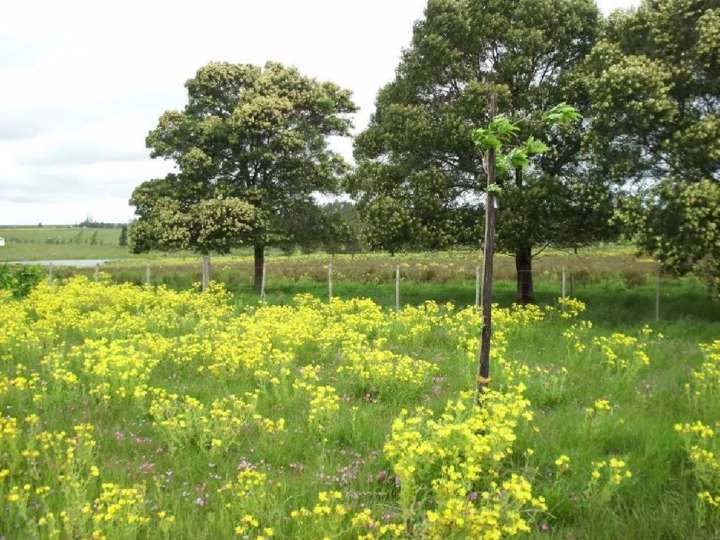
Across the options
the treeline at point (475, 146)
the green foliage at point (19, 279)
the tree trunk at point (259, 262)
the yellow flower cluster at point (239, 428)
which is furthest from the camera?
the tree trunk at point (259, 262)

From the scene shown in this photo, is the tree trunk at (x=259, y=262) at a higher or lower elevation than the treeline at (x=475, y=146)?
lower

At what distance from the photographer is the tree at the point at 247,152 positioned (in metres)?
25.7

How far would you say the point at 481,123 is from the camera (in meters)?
19.2

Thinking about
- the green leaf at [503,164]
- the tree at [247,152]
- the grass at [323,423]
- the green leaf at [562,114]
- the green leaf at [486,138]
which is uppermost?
the tree at [247,152]

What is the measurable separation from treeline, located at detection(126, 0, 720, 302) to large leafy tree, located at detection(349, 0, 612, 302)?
5 centimetres

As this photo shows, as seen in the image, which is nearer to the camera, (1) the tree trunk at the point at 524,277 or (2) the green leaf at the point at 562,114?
(2) the green leaf at the point at 562,114

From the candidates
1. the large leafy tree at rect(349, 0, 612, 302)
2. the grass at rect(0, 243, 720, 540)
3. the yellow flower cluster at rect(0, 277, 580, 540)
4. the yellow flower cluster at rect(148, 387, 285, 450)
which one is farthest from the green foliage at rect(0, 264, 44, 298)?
the yellow flower cluster at rect(148, 387, 285, 450)

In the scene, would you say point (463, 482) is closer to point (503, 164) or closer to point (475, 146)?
point (503, 164)

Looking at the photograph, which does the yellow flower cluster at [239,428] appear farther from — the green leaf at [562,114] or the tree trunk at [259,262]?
the tree trunk at [259,262]

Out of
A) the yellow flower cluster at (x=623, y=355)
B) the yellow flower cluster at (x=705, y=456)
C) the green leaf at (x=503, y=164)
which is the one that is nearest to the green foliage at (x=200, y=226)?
the yellow flower cluster at (x=623, y=355)

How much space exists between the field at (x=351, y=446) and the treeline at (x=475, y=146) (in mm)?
3461

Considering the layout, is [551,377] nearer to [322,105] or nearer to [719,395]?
[719,395]

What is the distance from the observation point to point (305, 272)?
3416 centimetres

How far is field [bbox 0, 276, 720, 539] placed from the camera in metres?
5.09
